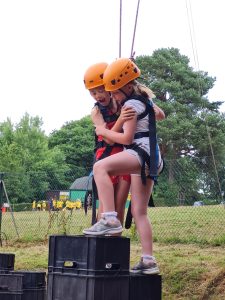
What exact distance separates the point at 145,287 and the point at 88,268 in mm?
567

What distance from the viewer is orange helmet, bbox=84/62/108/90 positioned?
5.18 metres

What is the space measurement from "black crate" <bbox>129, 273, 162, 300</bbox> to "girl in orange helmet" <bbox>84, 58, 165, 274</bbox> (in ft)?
0.22

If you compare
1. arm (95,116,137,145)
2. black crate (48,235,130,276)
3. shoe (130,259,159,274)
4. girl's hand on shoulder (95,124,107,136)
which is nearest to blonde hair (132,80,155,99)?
arm (95,116,137,145)

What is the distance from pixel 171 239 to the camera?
9969 millimetres

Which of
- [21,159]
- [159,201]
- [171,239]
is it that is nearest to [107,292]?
[171,239]

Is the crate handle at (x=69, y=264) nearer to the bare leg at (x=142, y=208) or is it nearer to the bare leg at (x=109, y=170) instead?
the bare leg at (x=109, y=170)

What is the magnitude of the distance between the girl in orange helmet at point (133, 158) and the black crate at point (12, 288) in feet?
3.51

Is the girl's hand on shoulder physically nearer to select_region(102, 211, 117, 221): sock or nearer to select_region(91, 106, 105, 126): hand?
select_region(91, 106, 105, 126): hand

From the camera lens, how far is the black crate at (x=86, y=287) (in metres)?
4.55

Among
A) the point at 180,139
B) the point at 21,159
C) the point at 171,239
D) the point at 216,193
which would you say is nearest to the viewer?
the point at 171,239

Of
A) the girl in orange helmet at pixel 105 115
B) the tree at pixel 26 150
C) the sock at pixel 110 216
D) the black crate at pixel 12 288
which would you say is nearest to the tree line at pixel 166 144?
the tree at pixel 26 150

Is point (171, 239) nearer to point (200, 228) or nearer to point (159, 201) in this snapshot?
point (200, 228)

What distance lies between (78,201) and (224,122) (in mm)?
32108

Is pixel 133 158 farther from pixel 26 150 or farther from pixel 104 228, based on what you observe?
pixel 26 150
